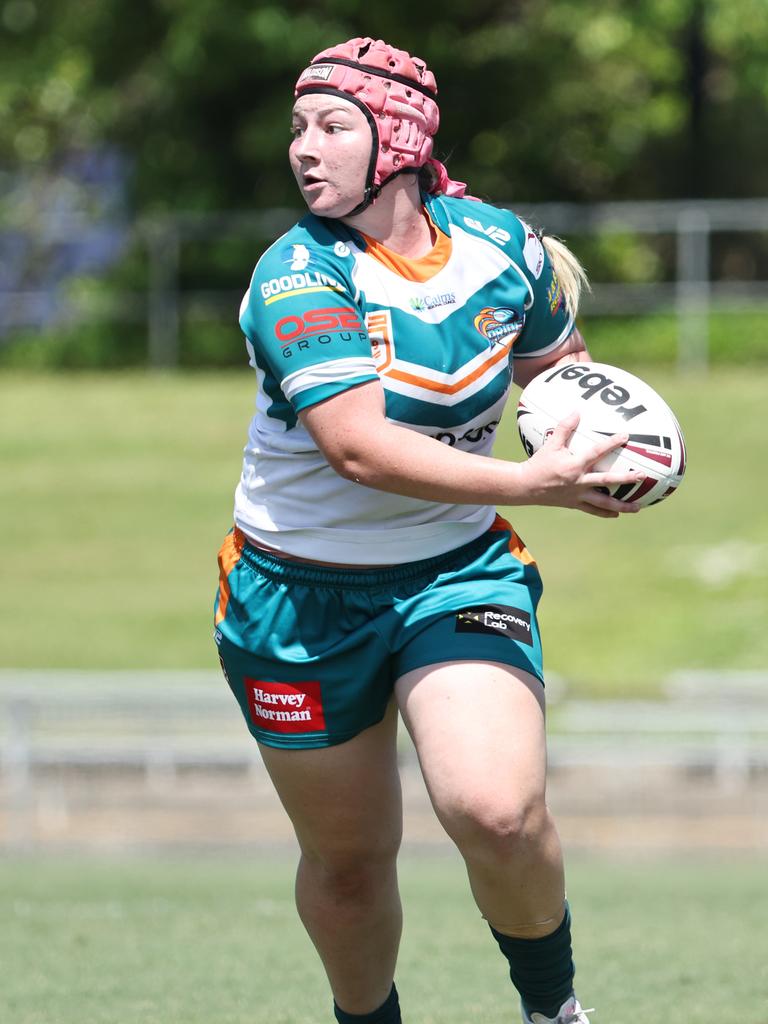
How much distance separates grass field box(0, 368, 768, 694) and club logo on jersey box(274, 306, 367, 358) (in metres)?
10.7

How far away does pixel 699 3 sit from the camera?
24031 millimetres

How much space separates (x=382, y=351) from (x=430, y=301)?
17 centimetres

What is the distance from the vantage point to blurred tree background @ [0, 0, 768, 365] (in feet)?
80.1

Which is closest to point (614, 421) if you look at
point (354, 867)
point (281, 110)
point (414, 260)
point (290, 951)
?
point (414, 260)

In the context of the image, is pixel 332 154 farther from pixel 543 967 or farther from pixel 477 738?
pixel 543 967

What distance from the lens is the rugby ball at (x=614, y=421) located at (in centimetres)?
369

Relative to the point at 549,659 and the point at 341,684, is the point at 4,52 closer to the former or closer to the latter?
the point at 549,659

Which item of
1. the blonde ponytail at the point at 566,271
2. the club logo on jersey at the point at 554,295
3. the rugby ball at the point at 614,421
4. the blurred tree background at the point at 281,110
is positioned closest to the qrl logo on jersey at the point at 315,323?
the rugby ball at the point at 614,421

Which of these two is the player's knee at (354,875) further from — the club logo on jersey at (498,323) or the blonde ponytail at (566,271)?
the blonde ponytail at (566,271)

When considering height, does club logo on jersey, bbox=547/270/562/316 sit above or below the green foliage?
above

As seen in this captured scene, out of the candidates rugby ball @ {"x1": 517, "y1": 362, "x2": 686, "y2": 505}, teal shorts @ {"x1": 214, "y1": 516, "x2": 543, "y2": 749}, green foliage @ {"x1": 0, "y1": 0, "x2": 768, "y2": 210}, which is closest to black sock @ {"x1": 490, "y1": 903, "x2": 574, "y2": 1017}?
teal shorts @ {"x1": 214, "y1": 516, "x2": 543, "y2": 749}

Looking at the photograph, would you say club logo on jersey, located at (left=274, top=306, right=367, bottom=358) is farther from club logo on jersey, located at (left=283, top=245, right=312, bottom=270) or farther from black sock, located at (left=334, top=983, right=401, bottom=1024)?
black sock, located at (left=334, top=983, right=401, bottom=1024)

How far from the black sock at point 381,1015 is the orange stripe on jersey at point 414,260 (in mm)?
1719

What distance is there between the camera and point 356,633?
12.6ft
